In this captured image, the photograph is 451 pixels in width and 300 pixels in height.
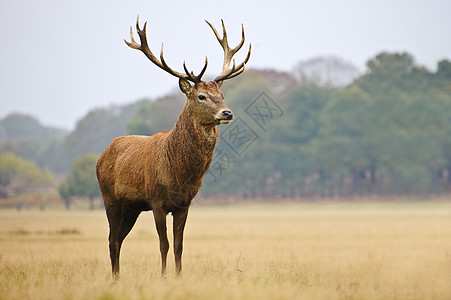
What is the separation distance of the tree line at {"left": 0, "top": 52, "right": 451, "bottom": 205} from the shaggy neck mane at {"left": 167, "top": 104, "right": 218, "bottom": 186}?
45.0 meters

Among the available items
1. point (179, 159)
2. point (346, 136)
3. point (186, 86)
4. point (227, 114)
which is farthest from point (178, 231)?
point (346, 136)

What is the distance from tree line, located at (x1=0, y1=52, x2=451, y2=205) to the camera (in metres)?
60.6

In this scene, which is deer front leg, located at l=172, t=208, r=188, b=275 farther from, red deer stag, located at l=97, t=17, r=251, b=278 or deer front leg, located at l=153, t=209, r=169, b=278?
deer front leg, located at l=153, t=209, r=169, b=278

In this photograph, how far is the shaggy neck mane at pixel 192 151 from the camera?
10109mm

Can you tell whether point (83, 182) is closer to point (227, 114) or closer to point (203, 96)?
point (203, 96)

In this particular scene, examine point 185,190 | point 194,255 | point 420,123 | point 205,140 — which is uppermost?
point 420,123

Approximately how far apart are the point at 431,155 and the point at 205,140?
2119 inches

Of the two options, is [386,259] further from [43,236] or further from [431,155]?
[431,155]

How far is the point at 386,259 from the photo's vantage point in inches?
615

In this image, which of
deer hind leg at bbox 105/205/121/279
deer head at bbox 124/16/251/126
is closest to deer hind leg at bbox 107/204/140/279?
deer hind leg at bbox 105/205/121/279

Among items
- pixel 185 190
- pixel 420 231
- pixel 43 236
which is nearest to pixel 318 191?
pixel 420 231

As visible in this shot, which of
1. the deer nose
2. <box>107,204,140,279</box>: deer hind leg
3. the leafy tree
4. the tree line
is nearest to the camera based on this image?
the deer nose

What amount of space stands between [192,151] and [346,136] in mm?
53546

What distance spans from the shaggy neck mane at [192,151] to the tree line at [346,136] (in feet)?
148
